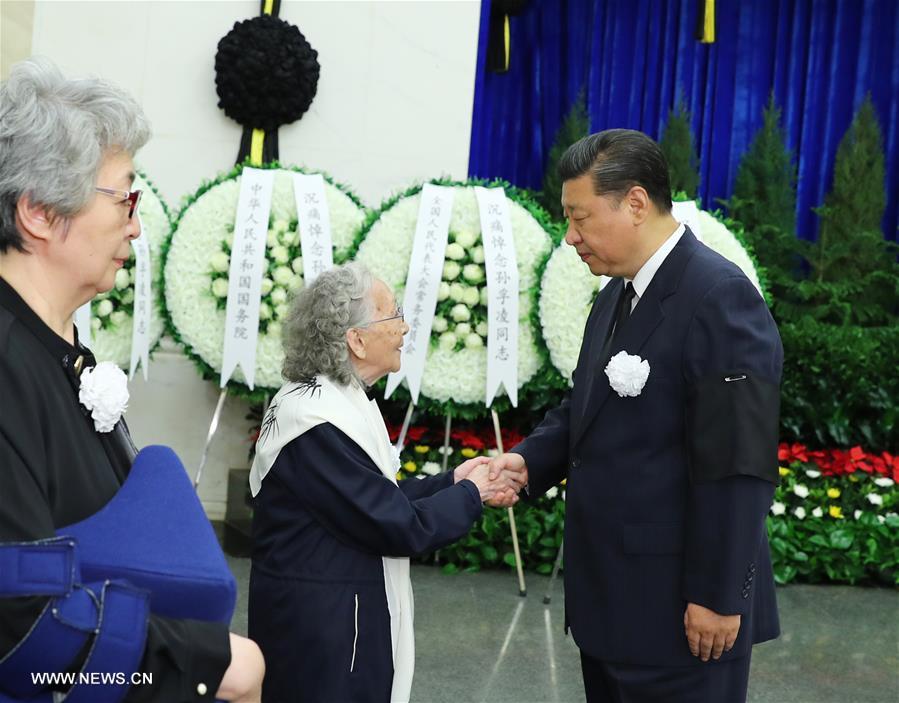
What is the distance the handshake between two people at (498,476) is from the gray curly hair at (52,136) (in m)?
1.42

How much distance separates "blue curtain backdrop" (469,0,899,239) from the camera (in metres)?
7.59

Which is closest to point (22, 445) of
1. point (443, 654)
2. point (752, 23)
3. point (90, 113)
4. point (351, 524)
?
point (90, 113)

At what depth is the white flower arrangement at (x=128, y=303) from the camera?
4504 mm

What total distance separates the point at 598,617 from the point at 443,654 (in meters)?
1.79

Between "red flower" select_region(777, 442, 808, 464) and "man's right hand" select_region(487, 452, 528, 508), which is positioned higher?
"man's right hand" select_region(487, 452, 528, 508)

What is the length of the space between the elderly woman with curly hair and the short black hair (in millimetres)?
685

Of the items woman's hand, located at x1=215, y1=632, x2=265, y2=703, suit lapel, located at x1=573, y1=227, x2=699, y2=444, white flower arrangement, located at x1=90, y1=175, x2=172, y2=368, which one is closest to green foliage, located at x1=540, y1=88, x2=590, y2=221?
white flower arrangement, located at x1=90, y1=175, x2=172, y2=368

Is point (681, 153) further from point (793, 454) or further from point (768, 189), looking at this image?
point (793, 454)

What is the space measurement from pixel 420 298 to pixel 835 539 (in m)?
2.48

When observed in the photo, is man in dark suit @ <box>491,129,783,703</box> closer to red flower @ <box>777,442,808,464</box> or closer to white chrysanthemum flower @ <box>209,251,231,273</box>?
white chrysanthemum flower @ <box>209,251,231,273</box>

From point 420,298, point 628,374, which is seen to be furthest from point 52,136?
point 420,298

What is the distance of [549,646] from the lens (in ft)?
13.5

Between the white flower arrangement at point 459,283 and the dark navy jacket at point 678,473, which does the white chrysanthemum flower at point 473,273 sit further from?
the dark navy jacket at point 678,473

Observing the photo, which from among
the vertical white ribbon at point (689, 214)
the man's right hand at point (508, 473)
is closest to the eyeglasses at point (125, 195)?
the man's right hand at point (508, 473)
